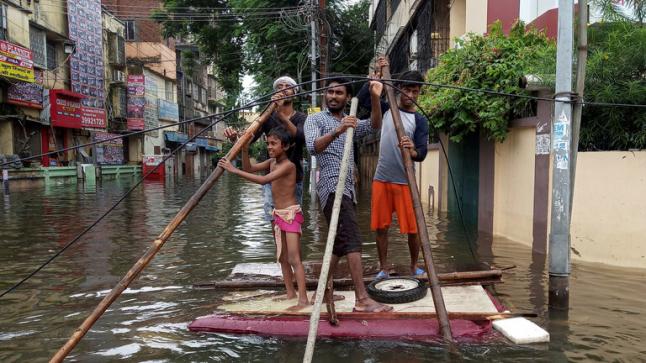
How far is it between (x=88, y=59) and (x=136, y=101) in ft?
20.0

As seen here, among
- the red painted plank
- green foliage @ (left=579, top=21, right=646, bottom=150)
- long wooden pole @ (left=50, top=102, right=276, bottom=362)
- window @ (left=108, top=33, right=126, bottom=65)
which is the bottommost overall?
the red painted plank

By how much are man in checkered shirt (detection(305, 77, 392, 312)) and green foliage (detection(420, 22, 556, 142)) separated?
3.21 m

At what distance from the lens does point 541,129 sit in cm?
708

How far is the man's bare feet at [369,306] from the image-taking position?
13.5ft

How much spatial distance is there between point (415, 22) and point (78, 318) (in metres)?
14.6

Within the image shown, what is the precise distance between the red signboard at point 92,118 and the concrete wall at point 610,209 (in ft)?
94.0

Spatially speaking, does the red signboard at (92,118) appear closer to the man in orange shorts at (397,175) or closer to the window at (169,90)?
the window at (169,90)

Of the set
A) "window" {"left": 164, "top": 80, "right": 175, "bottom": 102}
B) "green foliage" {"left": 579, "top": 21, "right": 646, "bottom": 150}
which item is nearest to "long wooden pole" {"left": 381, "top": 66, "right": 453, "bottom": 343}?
"green foliage" {"left": 579, "top": 21, "right": 646, "bottom": 150}

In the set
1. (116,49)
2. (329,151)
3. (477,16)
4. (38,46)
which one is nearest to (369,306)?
(329,151)

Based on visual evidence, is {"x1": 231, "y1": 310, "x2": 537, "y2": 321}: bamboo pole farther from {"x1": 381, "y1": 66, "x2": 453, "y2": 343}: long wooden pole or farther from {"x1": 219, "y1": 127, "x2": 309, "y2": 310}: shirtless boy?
{"x1": 219, "y1": 127, "x2": 309, "y2": 310}: shirtless boy

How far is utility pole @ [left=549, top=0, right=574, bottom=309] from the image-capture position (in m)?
4.39

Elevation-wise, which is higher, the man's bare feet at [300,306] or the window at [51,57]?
the window at [51,57]

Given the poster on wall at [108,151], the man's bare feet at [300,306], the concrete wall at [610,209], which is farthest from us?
the poster on wall at [108,151]

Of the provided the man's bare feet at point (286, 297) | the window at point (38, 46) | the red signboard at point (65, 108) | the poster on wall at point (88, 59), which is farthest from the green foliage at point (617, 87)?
the poster on wall at point (88, 59)
